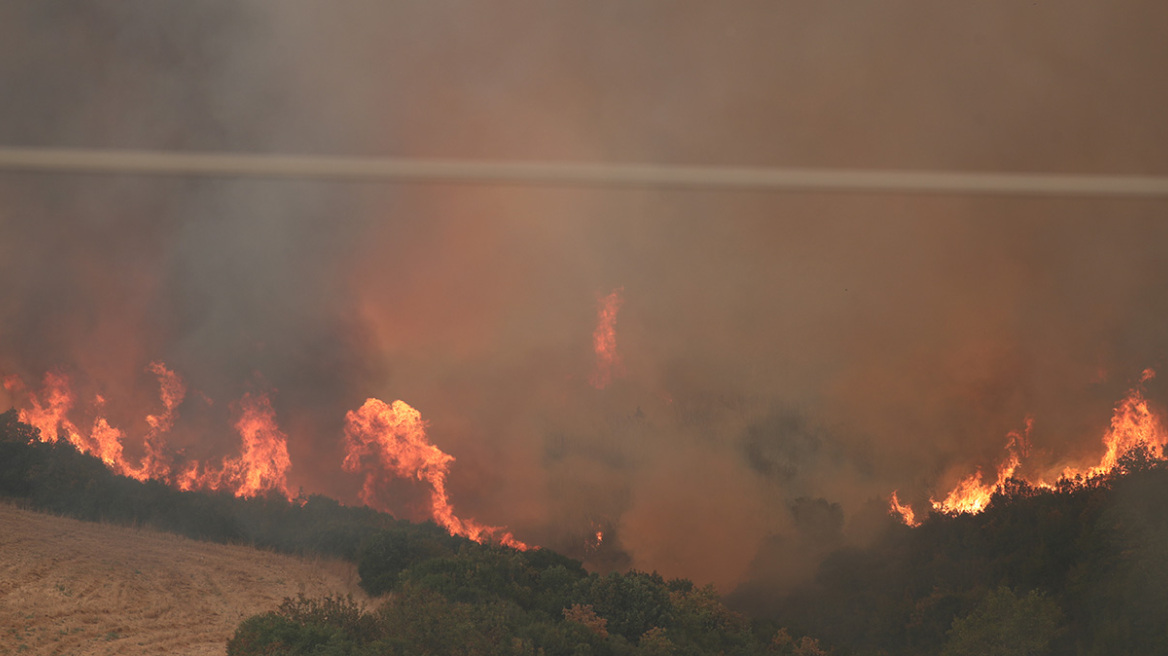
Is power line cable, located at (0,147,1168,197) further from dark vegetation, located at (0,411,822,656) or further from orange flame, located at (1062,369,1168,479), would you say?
orange flame, located at (1062,369,1168,479)

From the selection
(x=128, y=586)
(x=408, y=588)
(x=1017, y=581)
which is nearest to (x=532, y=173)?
(x=408, y=588)

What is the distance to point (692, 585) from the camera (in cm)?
3700

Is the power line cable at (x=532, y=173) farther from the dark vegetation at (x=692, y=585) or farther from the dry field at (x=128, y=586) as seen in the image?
the dry field at (x=128, y=586)

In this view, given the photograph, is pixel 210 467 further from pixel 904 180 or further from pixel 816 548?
pixel 904 180

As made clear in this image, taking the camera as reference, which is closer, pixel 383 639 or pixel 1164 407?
pixel 383 639

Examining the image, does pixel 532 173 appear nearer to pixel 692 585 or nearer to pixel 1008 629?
pixel 1008 629

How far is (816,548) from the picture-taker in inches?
1937

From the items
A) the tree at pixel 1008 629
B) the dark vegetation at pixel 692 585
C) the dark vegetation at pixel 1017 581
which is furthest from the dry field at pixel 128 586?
the dark vegetation at pixel 1017 581

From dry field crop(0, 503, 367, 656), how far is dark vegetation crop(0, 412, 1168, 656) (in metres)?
2.23

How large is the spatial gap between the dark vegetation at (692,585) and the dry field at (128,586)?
87.8 inches

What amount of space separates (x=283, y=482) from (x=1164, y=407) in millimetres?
59142

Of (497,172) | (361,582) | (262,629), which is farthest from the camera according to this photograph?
(361,582)

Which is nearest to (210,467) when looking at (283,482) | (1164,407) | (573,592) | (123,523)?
(283,482)

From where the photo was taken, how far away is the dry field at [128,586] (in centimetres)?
2195
